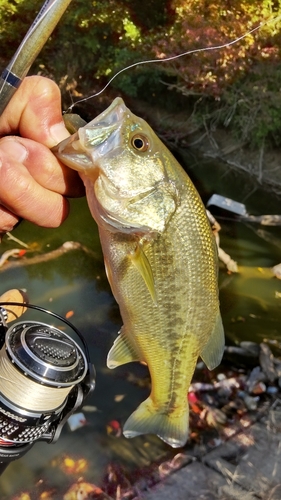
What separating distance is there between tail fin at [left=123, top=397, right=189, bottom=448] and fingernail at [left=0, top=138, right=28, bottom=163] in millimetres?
1231

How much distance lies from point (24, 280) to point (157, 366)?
3.17 m

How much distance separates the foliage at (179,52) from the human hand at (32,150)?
584cm

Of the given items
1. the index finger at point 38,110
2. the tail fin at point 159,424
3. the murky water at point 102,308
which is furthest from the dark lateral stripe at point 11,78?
the murky water at point 102,308

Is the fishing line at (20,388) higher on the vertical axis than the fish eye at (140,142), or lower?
lower

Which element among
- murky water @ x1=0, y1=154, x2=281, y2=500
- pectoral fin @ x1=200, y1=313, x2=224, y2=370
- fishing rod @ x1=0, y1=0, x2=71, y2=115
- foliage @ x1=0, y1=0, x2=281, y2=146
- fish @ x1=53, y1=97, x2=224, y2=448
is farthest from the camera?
foliage @ x1=0, y1=0, x2=281, y2=146

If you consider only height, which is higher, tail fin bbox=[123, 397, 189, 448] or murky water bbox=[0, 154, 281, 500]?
tail fin bbox=[123, 397, 189, 448]

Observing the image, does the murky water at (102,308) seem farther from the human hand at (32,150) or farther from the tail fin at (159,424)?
the human hand at (32,150)

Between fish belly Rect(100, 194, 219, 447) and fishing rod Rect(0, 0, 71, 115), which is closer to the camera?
fishing rod Rect(0, 0, 71, 115)

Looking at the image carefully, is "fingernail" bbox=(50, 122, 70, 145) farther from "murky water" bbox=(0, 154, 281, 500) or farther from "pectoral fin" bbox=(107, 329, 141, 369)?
"murky water" bbox=(0, 154, 281, 500)

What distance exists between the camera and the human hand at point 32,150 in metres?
1.44

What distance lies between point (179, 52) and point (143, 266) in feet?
20.9

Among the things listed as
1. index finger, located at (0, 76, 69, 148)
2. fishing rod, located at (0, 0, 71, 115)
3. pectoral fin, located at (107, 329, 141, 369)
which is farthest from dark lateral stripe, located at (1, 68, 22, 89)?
pectoral fin, located at (107, 329, 141, 369)

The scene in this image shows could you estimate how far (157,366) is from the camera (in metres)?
1.96

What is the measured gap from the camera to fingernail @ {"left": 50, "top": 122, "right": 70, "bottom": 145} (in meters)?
1.49
